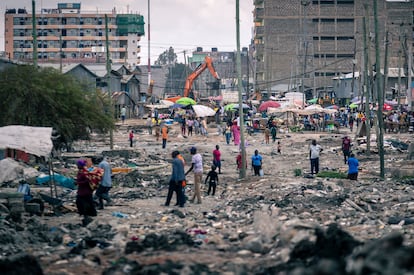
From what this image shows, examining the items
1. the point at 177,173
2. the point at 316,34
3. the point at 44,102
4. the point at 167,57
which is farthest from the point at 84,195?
the point at 167,57

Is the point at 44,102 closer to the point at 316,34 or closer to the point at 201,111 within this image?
the point at 201,111

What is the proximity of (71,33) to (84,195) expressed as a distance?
106671 mm

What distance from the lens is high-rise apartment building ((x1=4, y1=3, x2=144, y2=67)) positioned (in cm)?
11850

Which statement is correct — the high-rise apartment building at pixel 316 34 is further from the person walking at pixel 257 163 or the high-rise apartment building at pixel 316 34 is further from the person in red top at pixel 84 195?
the person in red top at pixel 84 195

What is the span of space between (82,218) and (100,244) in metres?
3.38

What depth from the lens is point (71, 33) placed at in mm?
120062

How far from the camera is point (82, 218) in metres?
16.2

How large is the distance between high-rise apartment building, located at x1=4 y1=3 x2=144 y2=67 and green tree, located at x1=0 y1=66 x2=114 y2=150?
9119cm

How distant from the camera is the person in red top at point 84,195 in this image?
1602 centimetres

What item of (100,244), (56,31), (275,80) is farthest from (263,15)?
(100,244)

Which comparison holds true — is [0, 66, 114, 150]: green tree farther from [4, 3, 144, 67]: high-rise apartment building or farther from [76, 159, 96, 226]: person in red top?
[4, 3, 144, 67]: high-rise apartment building

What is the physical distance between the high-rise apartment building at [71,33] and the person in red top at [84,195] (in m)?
103

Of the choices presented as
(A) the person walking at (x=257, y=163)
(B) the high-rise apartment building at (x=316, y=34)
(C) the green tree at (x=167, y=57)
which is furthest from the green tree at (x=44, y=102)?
(C) the green tree at (x=167, y=57)

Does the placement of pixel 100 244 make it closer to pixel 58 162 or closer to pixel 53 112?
pixel 53 112
